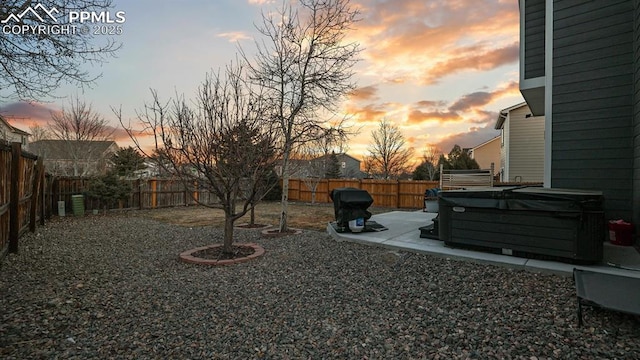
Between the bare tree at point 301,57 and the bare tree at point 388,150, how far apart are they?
19204 mm

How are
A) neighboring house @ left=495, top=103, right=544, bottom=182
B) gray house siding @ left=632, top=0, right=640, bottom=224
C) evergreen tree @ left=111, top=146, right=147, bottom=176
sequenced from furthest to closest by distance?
neighboring house @ left=495, top=103, right=544, bottom=182 → evergreen tree @ left=111, top=146, right=147, bottom=176 → gray house siding @ left=632, top=0, right=640, bottom=224

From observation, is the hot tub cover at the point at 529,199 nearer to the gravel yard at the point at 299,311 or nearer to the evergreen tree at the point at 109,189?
the gravel yard at the point at 299,311

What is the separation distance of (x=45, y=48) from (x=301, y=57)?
4.65 metres

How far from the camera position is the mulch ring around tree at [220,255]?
4.62 meters

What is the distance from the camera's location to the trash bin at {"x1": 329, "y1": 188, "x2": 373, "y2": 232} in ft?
20.0

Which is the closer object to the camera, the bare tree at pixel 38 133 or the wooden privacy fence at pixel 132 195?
the wooden privacy fence at pixel 132 195

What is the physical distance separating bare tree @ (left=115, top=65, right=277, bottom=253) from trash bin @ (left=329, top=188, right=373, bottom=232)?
1.69 m

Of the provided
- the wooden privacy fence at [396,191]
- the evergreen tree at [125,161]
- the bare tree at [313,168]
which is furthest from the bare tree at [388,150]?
the evergreen tree at [125,161]

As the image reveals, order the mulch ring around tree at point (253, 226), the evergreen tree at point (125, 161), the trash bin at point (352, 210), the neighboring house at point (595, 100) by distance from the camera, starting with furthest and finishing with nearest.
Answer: the evergreen tree at point (125, 161) < the mulch ring around tree at point (253, 226) < the trash bin at point (352, 210) < the neighboring house at point (595, 100)

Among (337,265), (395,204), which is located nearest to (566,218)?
(337,265)

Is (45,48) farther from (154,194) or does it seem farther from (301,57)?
(154,194)

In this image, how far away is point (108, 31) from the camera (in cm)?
551

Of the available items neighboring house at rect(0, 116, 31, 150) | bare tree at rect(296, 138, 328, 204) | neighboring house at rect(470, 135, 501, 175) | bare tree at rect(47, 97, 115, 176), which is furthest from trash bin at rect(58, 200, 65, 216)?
neighboring house at rect(470, 135, 501, 175)

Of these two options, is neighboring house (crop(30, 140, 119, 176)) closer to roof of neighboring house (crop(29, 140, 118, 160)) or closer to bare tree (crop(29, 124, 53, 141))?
roof of neighboring house (crop(29, 140, 118, 160))
